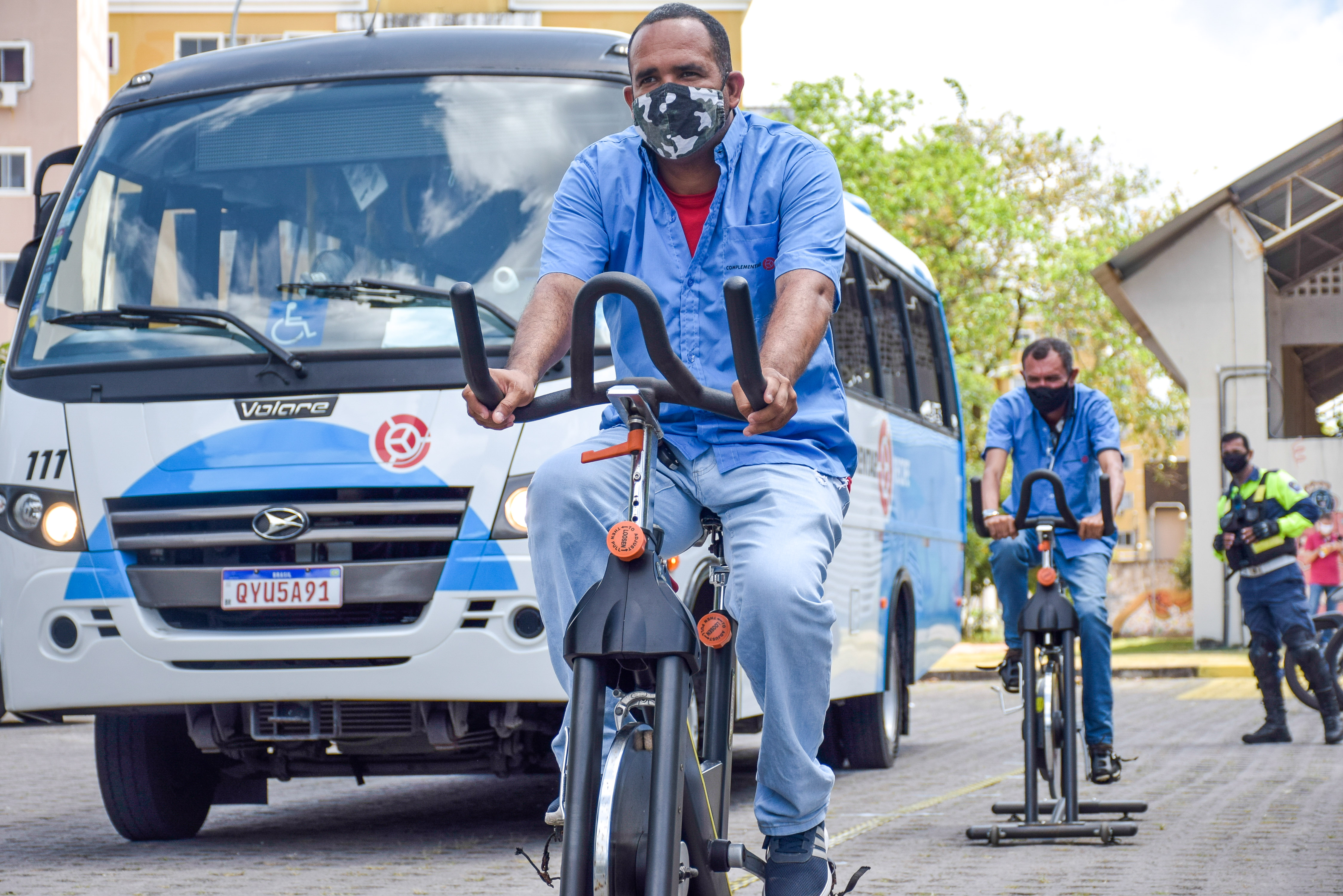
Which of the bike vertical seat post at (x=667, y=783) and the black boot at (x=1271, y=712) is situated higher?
the bike vertical seat post at (x=667, y=783)

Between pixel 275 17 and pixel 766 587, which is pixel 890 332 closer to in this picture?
pixel 766 587

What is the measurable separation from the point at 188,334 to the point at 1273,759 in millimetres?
6756

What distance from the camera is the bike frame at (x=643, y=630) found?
2.86 m

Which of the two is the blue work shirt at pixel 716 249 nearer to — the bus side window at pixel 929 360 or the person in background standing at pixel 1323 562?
the bus side window at pixel 929 360

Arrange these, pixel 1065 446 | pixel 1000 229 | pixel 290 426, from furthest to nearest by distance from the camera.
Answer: pixel 1000 229, pixel 1065 446, pixel 290 426

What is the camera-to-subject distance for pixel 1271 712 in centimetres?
1192

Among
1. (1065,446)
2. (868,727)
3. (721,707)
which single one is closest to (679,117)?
(721,707)

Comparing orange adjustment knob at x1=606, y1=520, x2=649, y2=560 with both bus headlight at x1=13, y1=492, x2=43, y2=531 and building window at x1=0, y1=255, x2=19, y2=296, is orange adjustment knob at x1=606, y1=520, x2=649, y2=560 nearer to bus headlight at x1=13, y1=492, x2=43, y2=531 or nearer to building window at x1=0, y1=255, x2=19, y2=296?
bus headlight at x1=13, y1=492, x2=43, y2=531

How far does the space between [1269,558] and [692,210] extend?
980cm

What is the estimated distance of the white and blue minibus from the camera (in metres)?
6.46

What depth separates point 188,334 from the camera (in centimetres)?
679

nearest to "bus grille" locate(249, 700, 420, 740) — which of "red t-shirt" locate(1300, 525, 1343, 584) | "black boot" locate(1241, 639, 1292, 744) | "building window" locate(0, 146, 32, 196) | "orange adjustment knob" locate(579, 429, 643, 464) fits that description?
"orange adjustment knob" locate(579, 429, 643, 464)

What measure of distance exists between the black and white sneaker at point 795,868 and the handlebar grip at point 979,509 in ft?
12.1

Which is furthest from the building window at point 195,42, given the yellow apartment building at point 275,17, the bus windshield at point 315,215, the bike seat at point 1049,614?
the bike seat at point 1049,614
